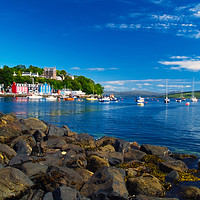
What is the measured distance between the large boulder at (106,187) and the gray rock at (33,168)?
7.68ft

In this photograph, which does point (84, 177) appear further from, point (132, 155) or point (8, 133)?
point (8, 133)

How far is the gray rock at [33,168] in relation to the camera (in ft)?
31.0

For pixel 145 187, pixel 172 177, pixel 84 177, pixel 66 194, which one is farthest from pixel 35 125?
pixel 145 187

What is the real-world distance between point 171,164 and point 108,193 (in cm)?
632

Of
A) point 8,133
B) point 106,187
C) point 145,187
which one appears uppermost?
point 8,133

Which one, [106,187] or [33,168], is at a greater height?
[33,168]

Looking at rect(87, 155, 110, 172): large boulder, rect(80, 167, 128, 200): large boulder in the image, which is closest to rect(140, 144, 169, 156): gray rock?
rect(87, 155, 110, 172): large boulder

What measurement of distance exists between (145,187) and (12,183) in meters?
5.62

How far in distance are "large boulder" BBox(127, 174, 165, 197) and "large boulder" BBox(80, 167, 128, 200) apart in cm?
58

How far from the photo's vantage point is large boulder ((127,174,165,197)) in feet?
29.4

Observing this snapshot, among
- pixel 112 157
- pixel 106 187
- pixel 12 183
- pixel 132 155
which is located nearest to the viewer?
pixel 12 183

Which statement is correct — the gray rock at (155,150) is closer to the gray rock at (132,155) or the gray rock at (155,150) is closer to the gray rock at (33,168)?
the gray rock at (132,155)

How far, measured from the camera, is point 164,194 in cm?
926

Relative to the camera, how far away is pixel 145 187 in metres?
9.09
